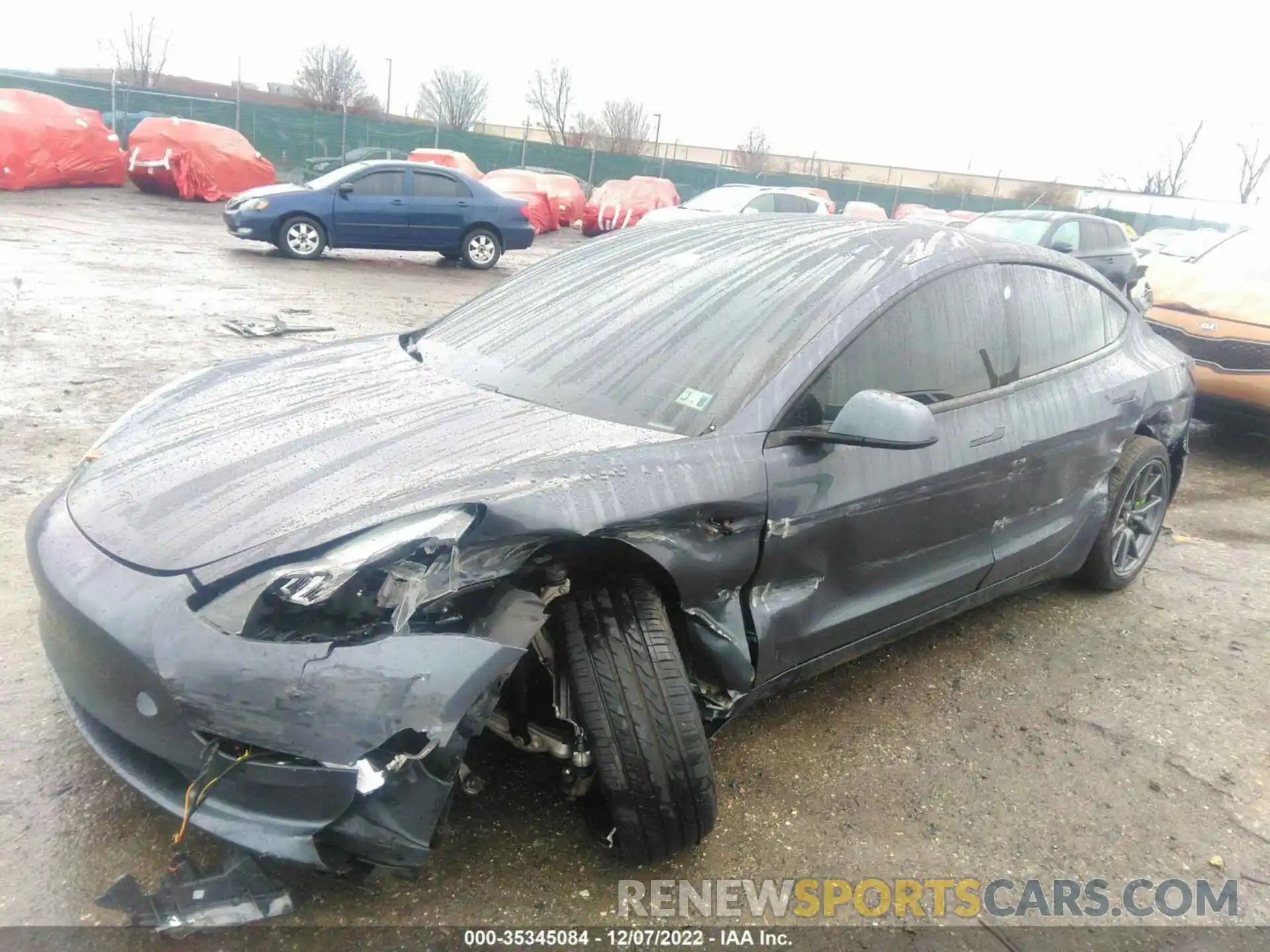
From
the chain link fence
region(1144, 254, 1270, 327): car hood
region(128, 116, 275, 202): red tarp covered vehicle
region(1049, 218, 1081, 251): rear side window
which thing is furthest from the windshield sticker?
the chain link fence

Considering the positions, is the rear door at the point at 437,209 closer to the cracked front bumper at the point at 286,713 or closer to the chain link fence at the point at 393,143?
the cracked front bumper at the point at 286,713

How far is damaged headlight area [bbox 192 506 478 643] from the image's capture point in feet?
5.67

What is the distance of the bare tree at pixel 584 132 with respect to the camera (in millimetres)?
47938

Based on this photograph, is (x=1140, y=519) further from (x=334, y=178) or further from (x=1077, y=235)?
(x=334, y=178)

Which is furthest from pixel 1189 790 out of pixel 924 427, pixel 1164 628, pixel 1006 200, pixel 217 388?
pixel 1006 200

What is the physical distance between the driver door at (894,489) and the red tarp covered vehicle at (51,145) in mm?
18398

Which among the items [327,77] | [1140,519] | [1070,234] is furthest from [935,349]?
[327,77]

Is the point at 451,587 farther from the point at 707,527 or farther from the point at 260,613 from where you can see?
the point at 707,527

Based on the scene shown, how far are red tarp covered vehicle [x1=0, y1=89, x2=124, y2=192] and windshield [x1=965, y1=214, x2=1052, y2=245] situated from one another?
16.4 m

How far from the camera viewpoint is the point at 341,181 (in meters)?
12.3

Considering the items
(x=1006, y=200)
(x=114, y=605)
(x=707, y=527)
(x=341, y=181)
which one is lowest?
(x=114, y=605)

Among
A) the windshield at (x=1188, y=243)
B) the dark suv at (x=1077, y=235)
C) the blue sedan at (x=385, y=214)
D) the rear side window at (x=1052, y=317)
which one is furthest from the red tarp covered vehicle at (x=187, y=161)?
the rear side window at (x=1052, y=317)

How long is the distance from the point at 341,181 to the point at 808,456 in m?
11.7

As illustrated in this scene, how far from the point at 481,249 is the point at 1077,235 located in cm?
868
